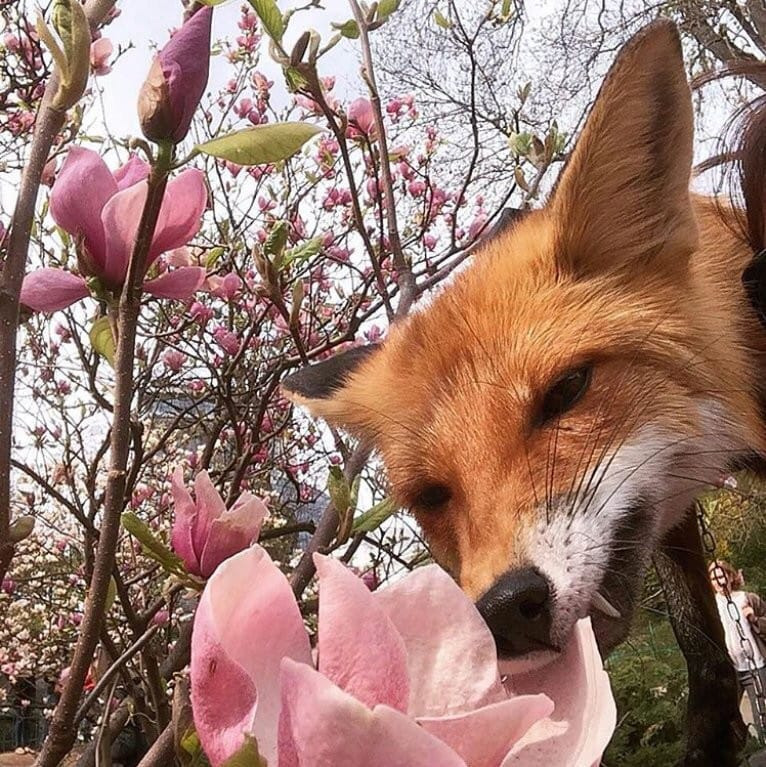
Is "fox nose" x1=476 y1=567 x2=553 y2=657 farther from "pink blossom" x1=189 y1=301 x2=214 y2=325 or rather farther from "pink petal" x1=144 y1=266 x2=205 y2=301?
"pink blossom" x1=189 y1=301 x2=214 y2=325

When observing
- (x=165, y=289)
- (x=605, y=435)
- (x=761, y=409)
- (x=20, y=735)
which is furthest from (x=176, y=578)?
(x=20, y=735)

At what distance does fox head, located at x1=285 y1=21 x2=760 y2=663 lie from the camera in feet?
4.79

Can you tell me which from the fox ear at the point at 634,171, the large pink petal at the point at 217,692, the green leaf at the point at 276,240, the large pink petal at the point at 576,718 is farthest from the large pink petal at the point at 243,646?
the fox ear at the point at 634,171

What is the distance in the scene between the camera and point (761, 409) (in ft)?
5.94

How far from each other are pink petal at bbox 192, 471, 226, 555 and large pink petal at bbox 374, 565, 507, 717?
0.44m

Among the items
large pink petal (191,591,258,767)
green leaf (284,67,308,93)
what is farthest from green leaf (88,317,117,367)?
green leaf (284,67,308,93)

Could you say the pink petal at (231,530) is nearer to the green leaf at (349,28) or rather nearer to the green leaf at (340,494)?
the green leaf at (340,494)

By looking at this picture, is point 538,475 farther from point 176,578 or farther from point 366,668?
point 366,668

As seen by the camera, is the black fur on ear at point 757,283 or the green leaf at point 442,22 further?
the green leaf at point 442,22

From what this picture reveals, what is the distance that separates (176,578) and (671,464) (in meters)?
1.11

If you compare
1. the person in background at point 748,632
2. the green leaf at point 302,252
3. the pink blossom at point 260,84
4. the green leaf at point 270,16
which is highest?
the pink blossom at point 260,84

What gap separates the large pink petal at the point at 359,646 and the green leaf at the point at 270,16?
959mm

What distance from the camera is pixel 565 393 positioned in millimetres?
1574

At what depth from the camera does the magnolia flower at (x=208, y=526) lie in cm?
83
